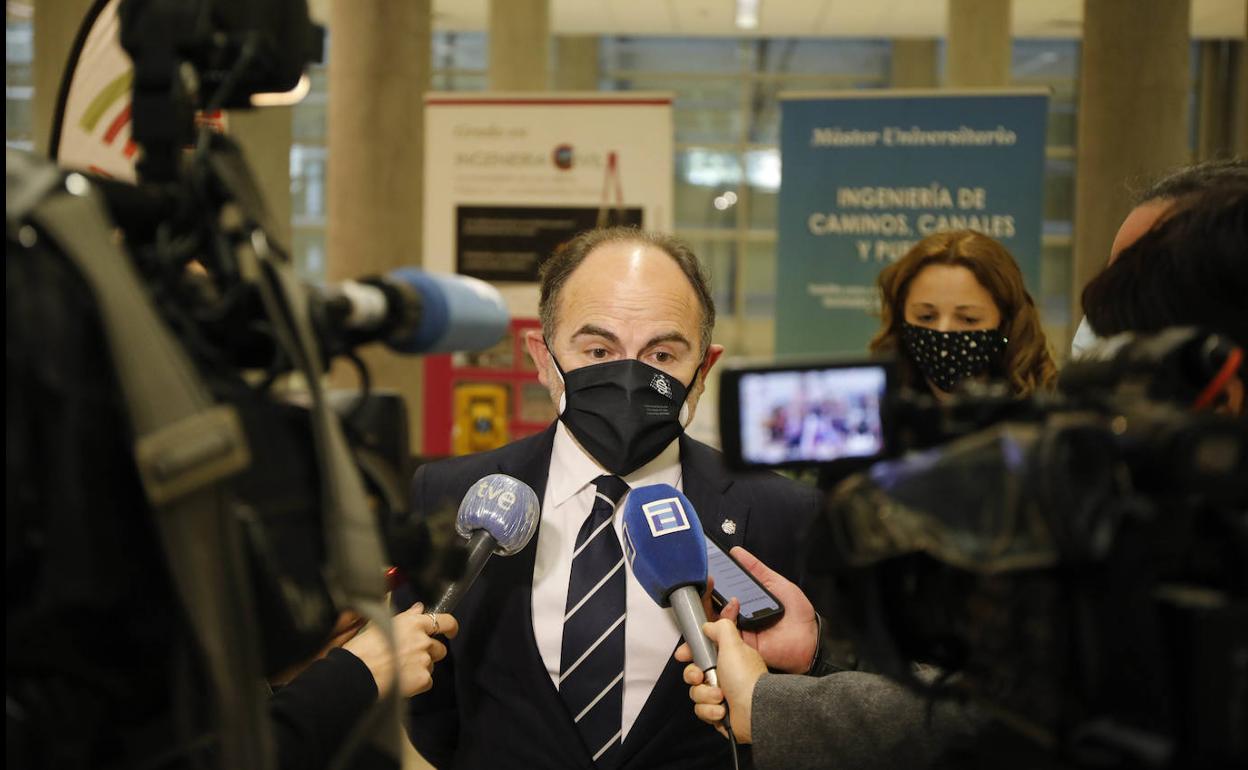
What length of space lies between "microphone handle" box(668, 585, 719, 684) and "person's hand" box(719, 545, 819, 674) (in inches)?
3.5

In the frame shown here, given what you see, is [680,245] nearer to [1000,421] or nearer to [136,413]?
[1000,421]

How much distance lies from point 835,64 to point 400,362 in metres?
7.83

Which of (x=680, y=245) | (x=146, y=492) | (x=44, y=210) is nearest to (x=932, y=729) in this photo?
(x=680, y=245)

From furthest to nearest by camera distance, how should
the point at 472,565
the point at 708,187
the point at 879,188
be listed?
the point at 708,187, the point at 879,188, the point at 472,565

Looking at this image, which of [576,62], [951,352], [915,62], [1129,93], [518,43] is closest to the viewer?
[951,352]

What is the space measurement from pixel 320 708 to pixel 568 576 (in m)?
0.58

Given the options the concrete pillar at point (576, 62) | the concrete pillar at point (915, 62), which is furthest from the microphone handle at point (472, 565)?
the concrete pillar at point (915, 62)

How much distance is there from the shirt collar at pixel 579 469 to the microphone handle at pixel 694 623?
1.21 feet

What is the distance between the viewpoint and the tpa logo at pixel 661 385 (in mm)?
1795

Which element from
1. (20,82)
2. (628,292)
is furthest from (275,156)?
(628,292)

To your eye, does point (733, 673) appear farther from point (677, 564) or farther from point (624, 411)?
point (624, 411)

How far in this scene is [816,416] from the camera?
3.19ft

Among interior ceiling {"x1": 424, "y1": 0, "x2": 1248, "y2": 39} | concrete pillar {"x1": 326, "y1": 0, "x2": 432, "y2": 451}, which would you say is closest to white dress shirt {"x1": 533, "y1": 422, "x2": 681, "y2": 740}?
concrete pillar {"x1": 326, "y1": 0, "x2": 432, "y2": 451}

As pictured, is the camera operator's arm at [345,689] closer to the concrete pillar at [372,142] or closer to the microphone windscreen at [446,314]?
the microphone windscreen at [446,314]
